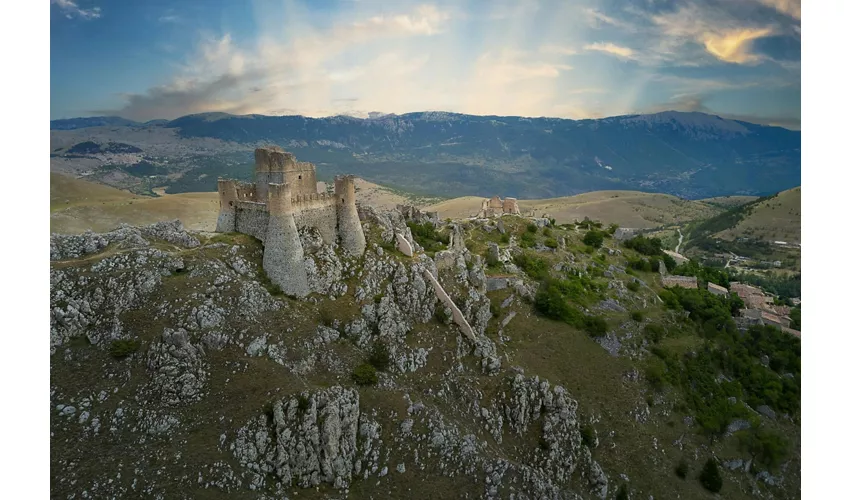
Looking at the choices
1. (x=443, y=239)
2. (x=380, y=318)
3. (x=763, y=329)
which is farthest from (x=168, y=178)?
(x=763, y=329)

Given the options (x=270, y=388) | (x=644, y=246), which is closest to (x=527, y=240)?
(x=644, y=246)

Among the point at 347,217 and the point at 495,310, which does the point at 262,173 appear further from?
the point at 495,310

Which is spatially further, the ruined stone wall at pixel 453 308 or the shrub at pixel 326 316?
the ruined stone wall at pixel 453 308

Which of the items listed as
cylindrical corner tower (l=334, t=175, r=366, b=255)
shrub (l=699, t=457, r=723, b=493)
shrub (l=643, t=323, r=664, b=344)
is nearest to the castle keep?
cylindrical corner tower (l=334, t=175, r=366, b=255)

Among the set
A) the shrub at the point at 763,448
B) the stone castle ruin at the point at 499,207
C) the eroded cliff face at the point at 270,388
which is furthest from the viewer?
the stone castle ruin at the point at 499,207

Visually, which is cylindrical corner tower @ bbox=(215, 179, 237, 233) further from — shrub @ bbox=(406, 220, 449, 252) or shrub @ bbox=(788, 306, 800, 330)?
shrub @ bbox=(788, 306, 800, 330)

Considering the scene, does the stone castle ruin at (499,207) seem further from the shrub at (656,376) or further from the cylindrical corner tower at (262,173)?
the cylindrical corner tower at (262,173)

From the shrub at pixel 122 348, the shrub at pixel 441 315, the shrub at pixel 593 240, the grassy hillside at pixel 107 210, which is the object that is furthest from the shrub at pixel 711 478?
the grassy hillside at pixel 107 210
